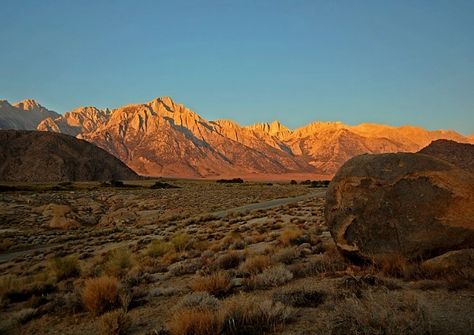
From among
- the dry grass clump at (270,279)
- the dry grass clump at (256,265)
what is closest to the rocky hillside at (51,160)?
the dry grass clump at (256,265)

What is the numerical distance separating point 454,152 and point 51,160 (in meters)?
132

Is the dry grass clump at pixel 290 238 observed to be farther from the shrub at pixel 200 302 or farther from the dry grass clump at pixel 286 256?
the shrub at pixel 200 302

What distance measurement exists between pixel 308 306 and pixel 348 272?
2316mm

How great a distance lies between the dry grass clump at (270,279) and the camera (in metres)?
7.72

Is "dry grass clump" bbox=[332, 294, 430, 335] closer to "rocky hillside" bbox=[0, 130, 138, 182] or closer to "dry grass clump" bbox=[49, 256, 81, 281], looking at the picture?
"dry grass clump" bbox=[49, 256, 81, 281]

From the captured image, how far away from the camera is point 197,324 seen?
5.18 meters

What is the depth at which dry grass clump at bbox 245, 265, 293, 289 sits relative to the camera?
7719mm

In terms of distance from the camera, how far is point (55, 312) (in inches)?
311

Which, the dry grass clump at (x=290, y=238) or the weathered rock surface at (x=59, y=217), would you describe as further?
the weathered rock surface at (x=59, y=217)

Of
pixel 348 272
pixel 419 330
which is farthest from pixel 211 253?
pixel 419 330

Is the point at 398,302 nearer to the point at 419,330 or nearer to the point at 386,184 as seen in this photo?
the point at 419,330

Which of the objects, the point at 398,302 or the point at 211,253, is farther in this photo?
the point at 211,253

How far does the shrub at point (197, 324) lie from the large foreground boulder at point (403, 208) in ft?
14.1

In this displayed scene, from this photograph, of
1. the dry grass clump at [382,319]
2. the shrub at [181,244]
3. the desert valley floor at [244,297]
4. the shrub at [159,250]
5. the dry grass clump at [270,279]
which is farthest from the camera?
the shrub at [181,244]
